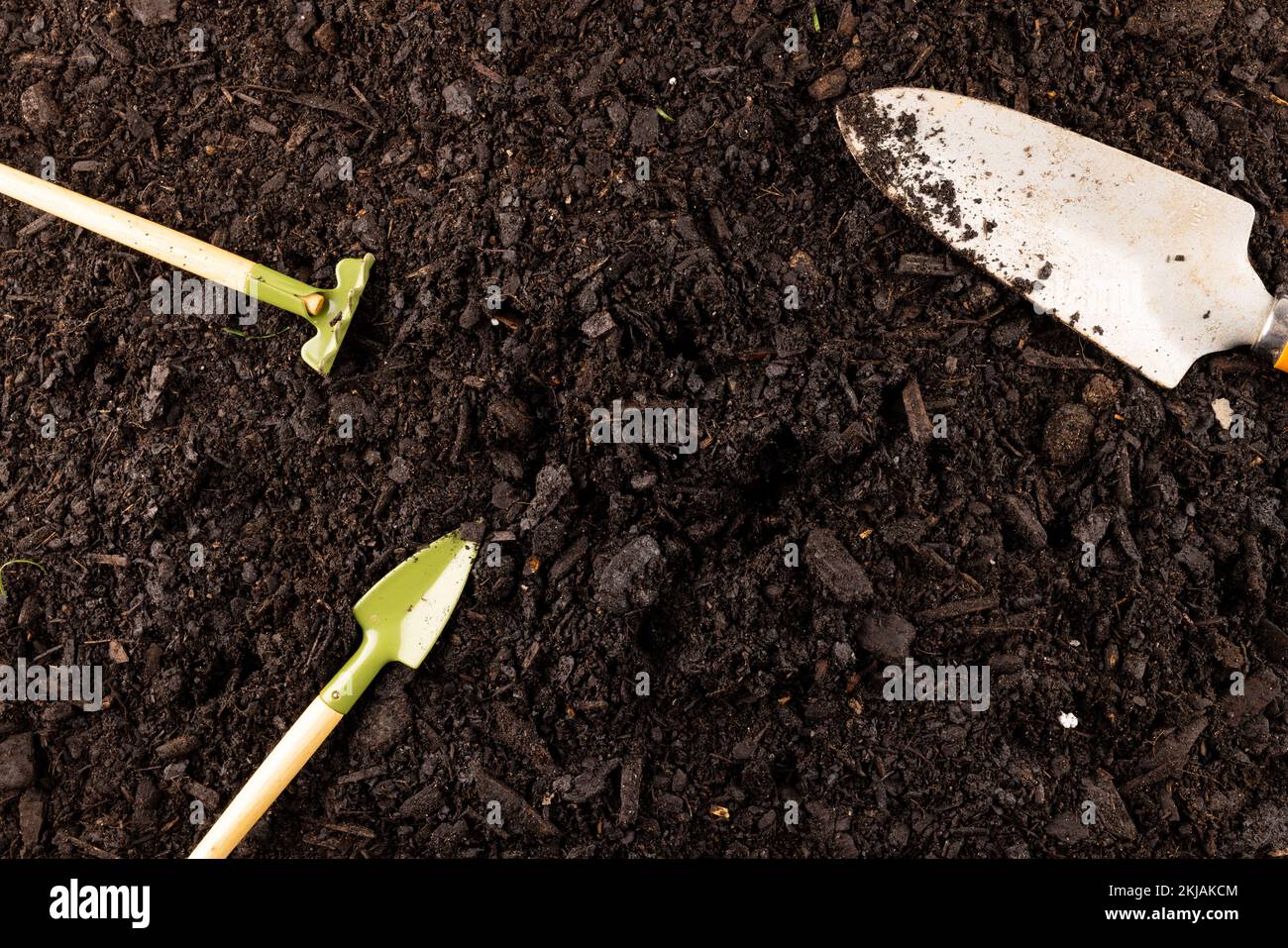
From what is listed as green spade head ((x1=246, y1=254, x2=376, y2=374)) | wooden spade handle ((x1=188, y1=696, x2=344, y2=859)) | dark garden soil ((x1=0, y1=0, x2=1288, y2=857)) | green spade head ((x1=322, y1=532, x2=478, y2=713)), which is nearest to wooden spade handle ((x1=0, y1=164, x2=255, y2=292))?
green spade head ((x1=246, y1=254, x2=376, y2=374))

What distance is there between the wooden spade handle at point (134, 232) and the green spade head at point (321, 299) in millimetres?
56

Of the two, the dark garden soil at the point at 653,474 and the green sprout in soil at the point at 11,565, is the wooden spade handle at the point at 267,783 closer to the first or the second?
the dark garden soil at the point at 653,474

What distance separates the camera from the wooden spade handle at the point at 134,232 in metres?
2.33

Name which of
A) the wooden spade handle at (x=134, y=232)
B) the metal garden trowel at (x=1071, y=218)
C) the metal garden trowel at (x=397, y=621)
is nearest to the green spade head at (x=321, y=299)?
the wooden spade handle at (x=134, y=232)

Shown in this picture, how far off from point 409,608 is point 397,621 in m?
0.04

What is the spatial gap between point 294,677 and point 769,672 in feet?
3.85

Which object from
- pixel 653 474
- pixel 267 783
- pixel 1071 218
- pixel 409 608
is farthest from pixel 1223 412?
pixel 267 783

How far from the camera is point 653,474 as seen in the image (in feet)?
7.48

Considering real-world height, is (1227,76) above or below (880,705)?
above

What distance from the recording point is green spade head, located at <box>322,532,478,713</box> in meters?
2.29

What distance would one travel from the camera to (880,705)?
2270 millimetres

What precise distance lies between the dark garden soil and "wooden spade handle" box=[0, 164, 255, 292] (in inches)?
7.7

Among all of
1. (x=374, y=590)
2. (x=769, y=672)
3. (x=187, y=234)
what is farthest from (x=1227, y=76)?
(x=187, y=234)
